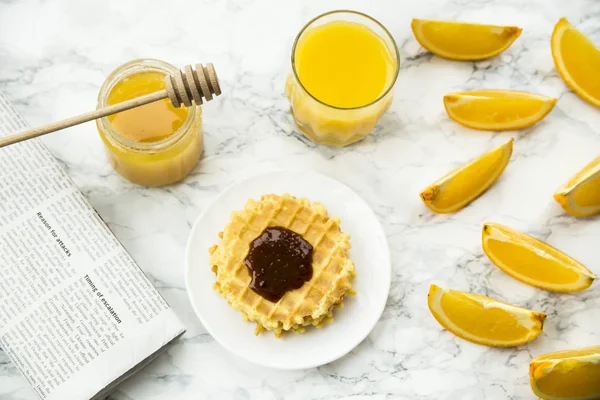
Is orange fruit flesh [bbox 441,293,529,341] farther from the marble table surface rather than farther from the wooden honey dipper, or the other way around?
the wooden honey dipper

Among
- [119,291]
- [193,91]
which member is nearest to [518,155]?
[193,91]

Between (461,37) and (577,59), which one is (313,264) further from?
(577,59)

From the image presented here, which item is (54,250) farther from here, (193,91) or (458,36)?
(458,36)

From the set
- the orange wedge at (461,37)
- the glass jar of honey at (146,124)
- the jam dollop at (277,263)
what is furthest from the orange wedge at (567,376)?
the glass jar of honey at (146,124)

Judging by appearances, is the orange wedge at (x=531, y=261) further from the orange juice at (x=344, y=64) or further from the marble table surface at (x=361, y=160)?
the orange juice at (x=344, y=64)

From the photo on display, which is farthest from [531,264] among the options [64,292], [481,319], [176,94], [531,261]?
[64,292]
